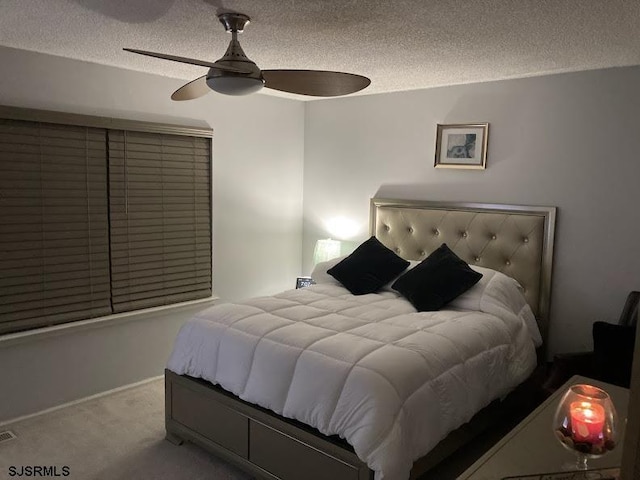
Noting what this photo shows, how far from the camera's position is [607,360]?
8.93 feet

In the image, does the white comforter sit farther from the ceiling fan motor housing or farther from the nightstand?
the ceiling fan motor housing

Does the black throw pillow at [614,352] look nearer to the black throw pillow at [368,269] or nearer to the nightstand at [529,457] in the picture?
the nightstand at [529,457]

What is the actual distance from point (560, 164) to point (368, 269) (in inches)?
59.9

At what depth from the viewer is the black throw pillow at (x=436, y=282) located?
3311 mm

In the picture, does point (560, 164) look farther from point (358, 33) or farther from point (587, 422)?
point (587, 422)

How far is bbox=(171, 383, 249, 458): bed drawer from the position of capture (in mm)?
2652

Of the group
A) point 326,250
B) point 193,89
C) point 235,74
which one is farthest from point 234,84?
point 326,250

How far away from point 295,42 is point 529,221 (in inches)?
80.5

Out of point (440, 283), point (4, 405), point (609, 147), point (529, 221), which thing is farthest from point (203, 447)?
point (609, 147)

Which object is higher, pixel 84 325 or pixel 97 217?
pixel 97 217

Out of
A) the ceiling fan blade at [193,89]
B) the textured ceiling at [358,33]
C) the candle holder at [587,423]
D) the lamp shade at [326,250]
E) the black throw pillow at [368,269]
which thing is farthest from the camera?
the lamp shade at [326,250]

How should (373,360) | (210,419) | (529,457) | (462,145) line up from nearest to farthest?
(529,457) < (373,360) < (210,419) < (462,145)

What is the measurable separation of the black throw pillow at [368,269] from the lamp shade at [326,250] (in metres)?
0.61

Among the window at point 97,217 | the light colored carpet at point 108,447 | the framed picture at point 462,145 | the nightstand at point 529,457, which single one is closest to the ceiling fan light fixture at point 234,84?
the window at point 97,217
